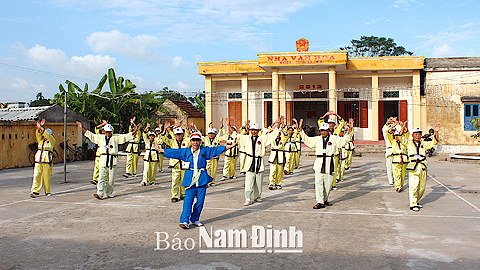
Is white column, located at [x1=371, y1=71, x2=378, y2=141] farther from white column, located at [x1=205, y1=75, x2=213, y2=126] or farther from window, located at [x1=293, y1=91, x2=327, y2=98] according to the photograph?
white column, located at [x1=205, y1=75, x2=213, y2=126]

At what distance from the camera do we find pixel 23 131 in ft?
57.8

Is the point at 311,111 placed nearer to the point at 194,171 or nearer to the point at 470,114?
the point at 470,114

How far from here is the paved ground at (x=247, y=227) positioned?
5.05 m

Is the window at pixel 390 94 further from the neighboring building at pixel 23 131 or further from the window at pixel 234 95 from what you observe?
the neighboring building at pixel 23 131

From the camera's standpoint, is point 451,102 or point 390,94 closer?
point 451,102

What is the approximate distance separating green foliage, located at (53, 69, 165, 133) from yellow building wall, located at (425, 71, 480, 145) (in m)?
16.3

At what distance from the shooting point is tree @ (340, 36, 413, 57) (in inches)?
2045

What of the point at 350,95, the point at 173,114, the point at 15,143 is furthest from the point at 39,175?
the point at 173,114

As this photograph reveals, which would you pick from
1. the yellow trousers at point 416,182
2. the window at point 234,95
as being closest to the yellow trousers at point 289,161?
the yellow trousers at point 416,182

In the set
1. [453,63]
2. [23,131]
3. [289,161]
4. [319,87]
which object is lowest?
[289,161]

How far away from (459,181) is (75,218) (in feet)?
35.1

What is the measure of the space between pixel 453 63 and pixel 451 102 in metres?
2.43

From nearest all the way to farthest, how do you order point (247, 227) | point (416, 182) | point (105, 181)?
1. point (247, 227)
2. point (416, 182)
3. point (105, 181)

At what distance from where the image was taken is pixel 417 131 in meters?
8.30
